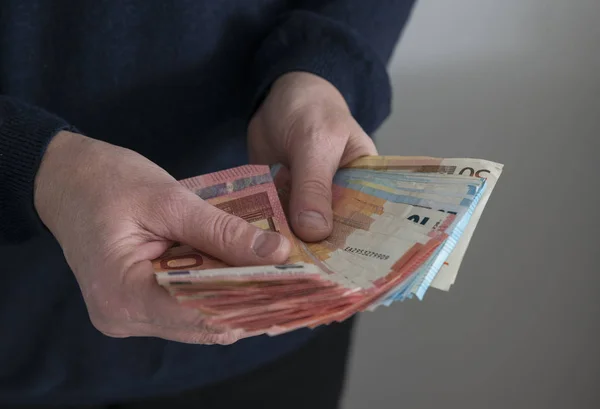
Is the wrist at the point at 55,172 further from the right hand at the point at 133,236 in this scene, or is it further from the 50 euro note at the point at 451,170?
the 50 euro note at the point at 451,170

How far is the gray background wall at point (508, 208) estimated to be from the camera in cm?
92

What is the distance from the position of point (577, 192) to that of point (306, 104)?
0.62 meters

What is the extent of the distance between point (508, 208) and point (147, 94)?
695 mm

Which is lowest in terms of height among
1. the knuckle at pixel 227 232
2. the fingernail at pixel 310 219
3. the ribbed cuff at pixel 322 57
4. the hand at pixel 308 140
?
the fingernail at pixel 310 219

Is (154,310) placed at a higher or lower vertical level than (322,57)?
Result: lower

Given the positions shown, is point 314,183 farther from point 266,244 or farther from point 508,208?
point 508,208

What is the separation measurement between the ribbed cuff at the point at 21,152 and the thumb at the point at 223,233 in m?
0.13

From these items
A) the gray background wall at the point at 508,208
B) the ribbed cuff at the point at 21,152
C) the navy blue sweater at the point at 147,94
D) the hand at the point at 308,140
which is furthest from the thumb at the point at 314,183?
the gray background wall at the point at 508,208

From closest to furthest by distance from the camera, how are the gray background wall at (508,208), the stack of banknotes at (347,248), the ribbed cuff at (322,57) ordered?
the stack of banknotes at (347,248) → the ribbed cuff at (322,57) → the gray background wall at (508,208)

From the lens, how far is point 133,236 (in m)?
0.41

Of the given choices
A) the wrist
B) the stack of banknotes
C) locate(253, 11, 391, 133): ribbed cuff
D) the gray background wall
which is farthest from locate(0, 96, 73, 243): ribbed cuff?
the gray background wall

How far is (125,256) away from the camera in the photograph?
0.40 metres

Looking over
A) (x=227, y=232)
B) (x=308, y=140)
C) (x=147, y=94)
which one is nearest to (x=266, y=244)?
(x=227, y=232)

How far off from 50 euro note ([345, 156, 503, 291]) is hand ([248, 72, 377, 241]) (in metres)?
0.02
